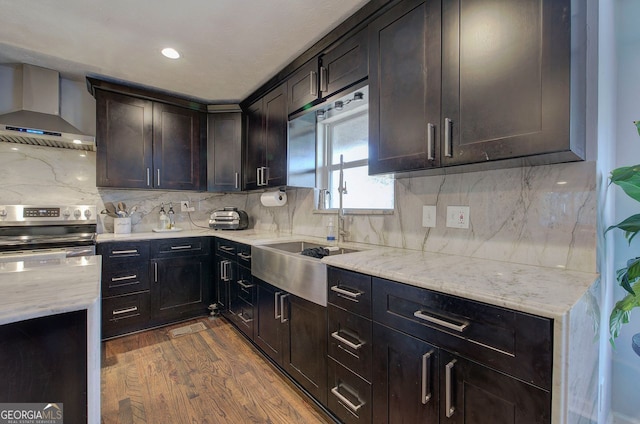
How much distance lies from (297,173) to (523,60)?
1.75 meters

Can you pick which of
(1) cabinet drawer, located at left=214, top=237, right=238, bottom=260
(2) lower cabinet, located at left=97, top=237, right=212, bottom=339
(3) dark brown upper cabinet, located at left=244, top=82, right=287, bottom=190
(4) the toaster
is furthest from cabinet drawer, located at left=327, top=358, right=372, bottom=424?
(4) the toaster

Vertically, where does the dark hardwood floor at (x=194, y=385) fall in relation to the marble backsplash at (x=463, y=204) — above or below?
below

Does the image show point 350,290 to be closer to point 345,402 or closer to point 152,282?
point 345,402

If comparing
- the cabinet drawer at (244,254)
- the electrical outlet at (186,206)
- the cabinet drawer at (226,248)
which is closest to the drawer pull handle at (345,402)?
the cabinet drawer at (244,254)

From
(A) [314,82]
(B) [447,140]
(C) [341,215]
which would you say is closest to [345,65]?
(A) [314,82]

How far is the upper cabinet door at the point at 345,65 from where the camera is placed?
1667 millimetres

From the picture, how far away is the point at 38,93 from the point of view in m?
2.39

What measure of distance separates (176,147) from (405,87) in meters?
2.60

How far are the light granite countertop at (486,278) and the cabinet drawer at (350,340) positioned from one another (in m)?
0.25

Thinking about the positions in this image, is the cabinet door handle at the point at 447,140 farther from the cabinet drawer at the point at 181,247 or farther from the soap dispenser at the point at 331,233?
the cabinet drawer at the point at 181,247

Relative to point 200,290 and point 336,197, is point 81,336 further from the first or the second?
point 200,290

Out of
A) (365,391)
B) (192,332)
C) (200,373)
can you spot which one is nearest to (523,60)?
(365,391)

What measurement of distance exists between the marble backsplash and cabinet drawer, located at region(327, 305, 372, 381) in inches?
26.0

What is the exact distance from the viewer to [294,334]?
1736 mm
